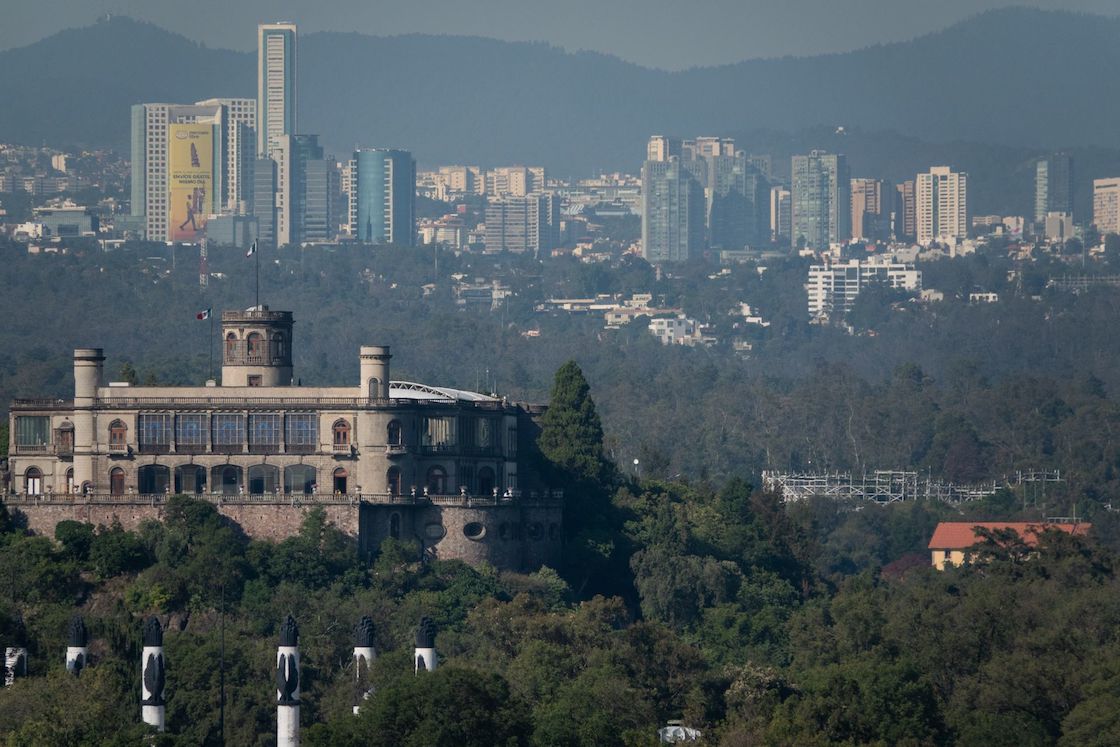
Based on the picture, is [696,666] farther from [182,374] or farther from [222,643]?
[182,374]

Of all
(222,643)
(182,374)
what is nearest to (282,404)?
(222,643)

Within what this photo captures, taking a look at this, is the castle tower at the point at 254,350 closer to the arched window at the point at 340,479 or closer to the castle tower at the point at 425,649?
the arched window at the point at 340,479

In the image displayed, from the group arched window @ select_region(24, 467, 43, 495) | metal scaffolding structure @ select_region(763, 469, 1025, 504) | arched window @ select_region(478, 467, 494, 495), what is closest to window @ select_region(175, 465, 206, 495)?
arched window @ select_region(24, 467, 43, 495)

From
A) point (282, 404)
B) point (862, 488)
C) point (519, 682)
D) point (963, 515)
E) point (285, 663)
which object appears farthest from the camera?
point (862, 488)

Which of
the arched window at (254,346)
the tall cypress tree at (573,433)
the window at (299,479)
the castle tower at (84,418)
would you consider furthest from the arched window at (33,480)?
the tall cypress tree at (573,433)

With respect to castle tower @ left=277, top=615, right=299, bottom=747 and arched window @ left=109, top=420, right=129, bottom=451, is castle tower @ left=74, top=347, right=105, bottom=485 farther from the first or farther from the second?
castle tower @ left=277, top=615, right=299, bottom=747
